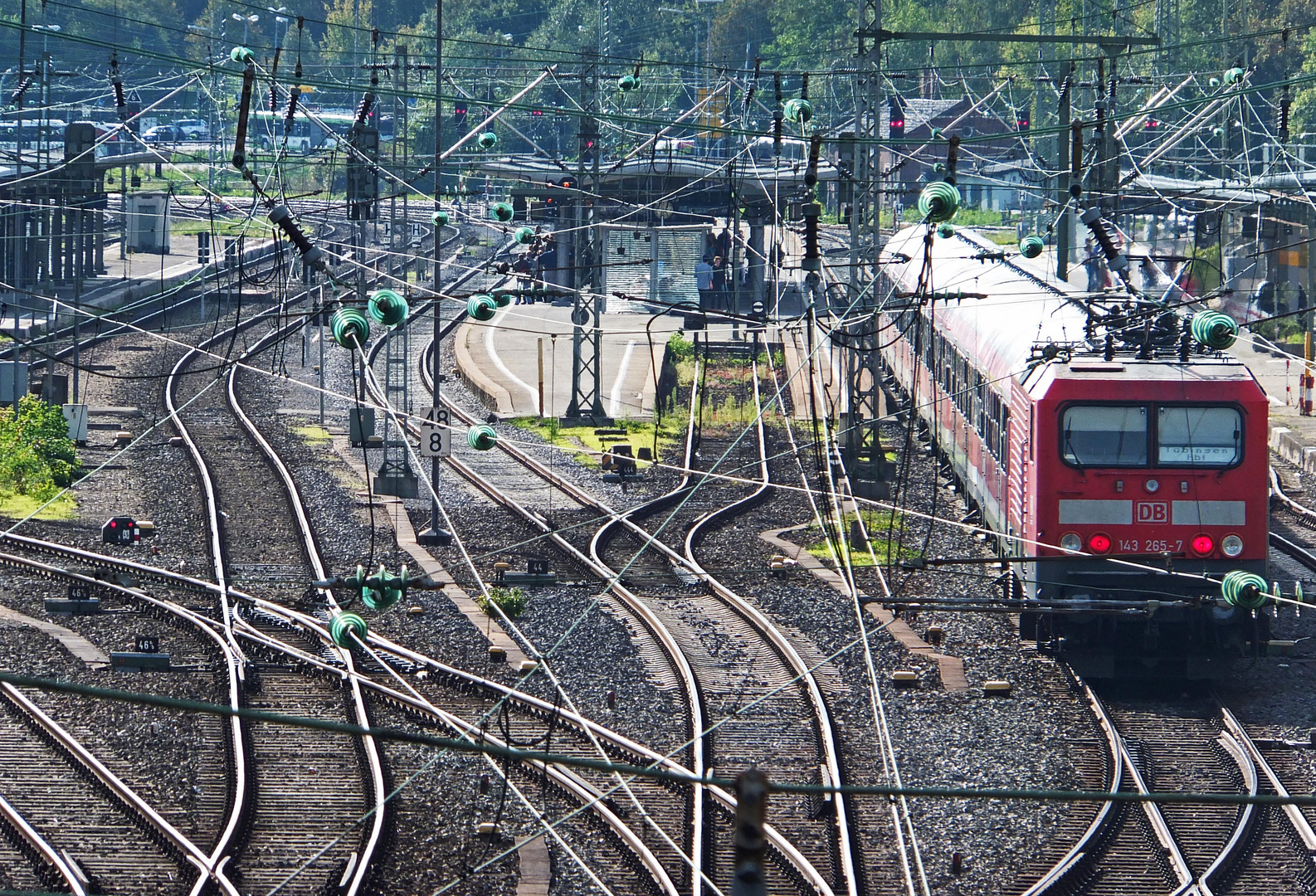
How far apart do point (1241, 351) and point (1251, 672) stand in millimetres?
22112

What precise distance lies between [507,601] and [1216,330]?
7.19m

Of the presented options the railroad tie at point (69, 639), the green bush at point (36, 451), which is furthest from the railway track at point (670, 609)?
the green bush at point (36, 451)

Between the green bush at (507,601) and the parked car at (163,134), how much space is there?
2025 inches

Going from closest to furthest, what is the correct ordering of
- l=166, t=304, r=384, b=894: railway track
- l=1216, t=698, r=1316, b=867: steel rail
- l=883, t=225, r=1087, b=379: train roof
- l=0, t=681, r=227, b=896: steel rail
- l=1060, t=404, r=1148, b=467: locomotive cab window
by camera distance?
l=0, t=681, r=227, b=896: steel rail < l=166, t=304, r=384, b=894: railway track < l=1216, t=698, r=1316, b=867: steel rail < l=1060, t=404, r=1148, b=467: locomotive cab window < l=883, t=225, r=1087, b=379: train roof

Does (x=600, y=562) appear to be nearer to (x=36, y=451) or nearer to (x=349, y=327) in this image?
(x=349, y=327)

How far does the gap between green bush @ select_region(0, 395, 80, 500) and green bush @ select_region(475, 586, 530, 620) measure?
8.15 m

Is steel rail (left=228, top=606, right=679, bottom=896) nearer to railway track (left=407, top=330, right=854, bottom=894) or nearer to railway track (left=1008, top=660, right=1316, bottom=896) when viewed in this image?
railway track (left=407, top=330, right=854, bottom=894)

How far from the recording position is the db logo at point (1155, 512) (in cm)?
1457

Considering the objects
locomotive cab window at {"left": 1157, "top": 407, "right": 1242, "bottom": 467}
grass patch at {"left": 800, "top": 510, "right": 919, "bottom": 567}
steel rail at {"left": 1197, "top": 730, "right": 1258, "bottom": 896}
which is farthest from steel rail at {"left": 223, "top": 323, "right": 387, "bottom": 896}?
locomotive cab window at {"left": 1157, "top": 407, "right": 1242, "bottom": 467}

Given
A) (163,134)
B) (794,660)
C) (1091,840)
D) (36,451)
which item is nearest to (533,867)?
(1091,840)

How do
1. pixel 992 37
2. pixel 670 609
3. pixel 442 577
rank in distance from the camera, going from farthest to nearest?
pixel 992 37, pixel 442 577, pixel 670 609

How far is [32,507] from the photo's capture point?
2234 centimetres

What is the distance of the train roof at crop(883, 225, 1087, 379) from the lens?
1636cm

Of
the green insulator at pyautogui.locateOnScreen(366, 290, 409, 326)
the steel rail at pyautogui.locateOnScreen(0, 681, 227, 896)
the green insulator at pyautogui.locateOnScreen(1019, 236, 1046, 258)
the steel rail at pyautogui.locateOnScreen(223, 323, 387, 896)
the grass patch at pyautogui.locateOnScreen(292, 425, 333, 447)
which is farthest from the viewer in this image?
the grass patch at pyautogui.locateOnScreen(292, 425, 333, 447)
